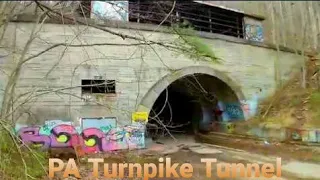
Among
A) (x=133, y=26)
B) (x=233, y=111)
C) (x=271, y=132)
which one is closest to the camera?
(x=133, y=26)

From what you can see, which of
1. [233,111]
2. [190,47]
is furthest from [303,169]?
[233,111]

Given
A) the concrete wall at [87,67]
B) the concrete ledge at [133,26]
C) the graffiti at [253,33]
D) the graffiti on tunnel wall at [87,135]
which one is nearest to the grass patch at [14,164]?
the concrete wall at [87,67]

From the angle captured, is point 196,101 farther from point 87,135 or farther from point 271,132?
point 87,135

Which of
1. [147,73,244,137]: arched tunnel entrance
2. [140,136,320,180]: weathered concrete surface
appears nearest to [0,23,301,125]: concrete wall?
[147,73,244,137]: arched tunnel entrance

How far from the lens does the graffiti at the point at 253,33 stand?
17641 millimetres

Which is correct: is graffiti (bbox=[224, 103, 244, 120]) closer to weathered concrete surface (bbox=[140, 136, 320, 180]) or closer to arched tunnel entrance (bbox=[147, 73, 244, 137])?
arched tunnel entrance (bbox=[147, 73, 244, 137])

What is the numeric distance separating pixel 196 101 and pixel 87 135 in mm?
7467

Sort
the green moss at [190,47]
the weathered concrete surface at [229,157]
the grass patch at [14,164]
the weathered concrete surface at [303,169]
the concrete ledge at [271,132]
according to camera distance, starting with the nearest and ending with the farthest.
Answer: the green moss at [190,47] < the grass patch at [14,164] < the weathered concrete surface at [303,169] < the weathered concrete surface at [229,157] < the concrete ledge at [271,132]

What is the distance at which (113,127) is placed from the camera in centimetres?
1309

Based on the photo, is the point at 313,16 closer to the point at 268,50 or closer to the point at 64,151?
the point at 268,50

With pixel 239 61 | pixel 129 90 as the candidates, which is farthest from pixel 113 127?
pixel 239 61

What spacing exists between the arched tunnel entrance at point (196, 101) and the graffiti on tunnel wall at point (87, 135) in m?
1.69

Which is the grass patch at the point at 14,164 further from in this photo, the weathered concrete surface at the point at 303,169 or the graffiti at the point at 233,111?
the graffiti at the point at 233,111

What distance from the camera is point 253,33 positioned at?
1780 cm
